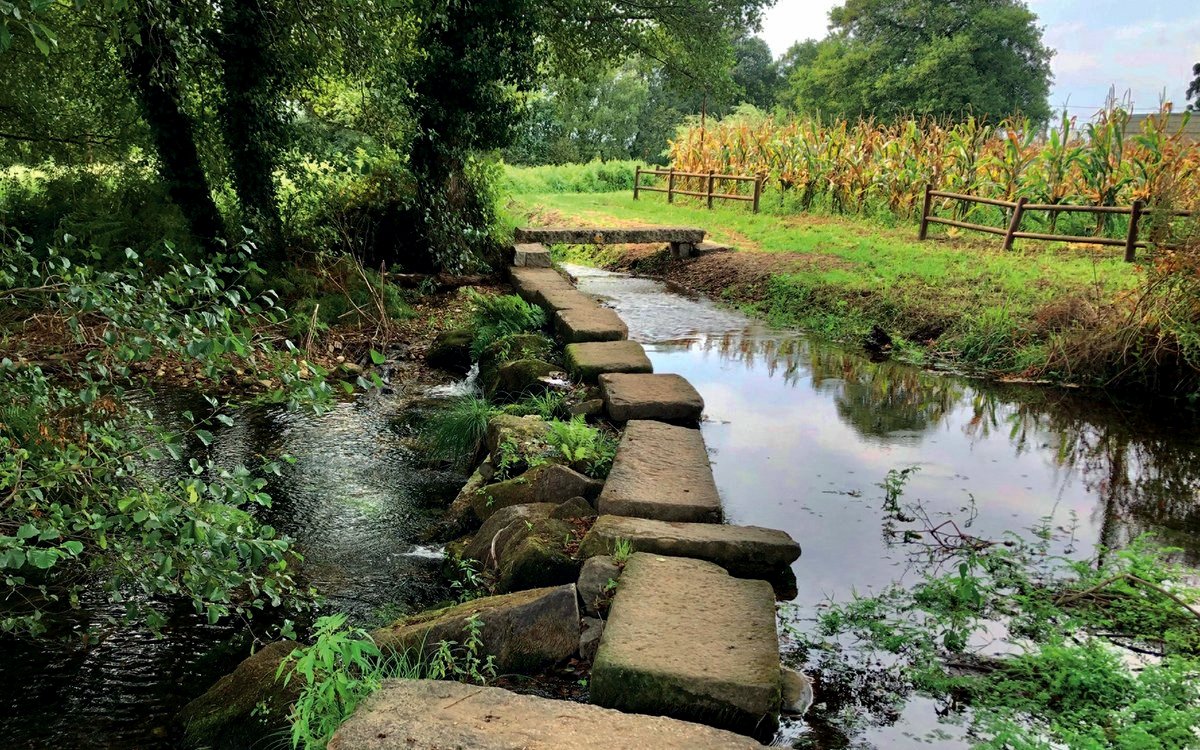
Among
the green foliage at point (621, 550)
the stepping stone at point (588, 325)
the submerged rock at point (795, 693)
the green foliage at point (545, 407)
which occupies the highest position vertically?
the stepping stone at point (588, 325)

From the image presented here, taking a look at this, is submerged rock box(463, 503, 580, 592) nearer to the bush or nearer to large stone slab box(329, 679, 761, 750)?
large stone slab box(329, 679, 761, 750)

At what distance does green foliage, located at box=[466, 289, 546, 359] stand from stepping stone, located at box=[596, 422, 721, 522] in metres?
3.20

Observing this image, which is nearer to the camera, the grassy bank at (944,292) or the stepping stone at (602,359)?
the stepping stone at (602,359)

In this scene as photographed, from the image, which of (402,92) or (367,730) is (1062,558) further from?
(402,92)

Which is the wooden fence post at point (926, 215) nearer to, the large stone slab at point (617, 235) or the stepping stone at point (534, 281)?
the large stone slab at point (617, 235)

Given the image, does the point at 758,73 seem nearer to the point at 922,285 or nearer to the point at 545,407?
the point at 922,285

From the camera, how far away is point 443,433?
5973 millimetres

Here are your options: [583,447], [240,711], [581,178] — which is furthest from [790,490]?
[581,178]

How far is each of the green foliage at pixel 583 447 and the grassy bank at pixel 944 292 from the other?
4.40 metres

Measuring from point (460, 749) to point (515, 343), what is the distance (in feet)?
17.9

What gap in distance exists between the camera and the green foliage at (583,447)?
4.92m

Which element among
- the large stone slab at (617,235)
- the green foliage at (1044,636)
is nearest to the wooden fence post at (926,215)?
the large stone slab at (617,235)

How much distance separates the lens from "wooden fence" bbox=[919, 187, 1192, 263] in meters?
11.3

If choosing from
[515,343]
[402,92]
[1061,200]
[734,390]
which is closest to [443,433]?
[515,343]
